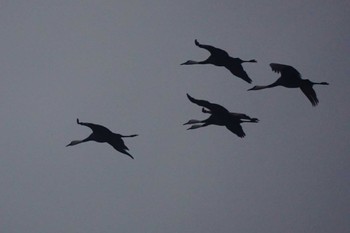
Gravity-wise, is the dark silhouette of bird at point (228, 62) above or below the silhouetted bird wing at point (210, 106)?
above

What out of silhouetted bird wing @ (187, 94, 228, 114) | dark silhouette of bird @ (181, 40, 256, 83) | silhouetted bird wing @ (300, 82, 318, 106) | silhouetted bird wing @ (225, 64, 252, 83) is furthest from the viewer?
silhouetted bird wing @ (225, 64, 252, 83)

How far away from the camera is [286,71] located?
121ft

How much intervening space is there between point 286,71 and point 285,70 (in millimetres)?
83

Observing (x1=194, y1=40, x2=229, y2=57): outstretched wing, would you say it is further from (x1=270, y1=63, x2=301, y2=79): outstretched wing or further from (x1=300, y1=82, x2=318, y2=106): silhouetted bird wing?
(x1=300, y1=82, x2=318, y2=106): silhouetted bird wing

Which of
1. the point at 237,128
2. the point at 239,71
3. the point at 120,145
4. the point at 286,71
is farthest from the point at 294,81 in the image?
the point at 120,145

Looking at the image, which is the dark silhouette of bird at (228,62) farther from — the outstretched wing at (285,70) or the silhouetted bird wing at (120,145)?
the silhouetted bird wing at (120,145)

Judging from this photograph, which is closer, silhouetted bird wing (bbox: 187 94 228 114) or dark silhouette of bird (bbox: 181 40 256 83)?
silhouetted bird wing (bbox: 187 94 228 114)

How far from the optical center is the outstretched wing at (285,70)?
36906 millimetres

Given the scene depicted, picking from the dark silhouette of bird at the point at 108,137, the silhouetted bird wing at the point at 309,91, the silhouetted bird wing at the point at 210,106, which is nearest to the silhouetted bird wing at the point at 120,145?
the dark silhouette of bird at the point at 108,137

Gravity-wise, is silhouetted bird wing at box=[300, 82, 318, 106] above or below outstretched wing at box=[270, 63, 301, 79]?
below

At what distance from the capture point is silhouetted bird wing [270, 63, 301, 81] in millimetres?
36875

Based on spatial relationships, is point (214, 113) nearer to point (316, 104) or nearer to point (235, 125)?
point (235, 125)

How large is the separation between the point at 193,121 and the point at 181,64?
2.55 meters

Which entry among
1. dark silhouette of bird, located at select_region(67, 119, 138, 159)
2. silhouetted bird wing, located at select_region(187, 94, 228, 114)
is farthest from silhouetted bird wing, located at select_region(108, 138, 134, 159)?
silhouetted bird wing, located at select_region(187, 94, 228, 114)
